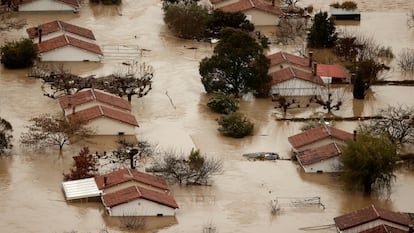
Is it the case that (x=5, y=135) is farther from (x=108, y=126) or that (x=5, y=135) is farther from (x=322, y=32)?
(x=322, y=32)

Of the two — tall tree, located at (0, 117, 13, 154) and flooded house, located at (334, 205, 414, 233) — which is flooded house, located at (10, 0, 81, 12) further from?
flooded house, located at (334, 205, 414, 233)

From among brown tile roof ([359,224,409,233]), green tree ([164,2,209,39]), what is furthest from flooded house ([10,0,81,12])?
brown tile roof ([359,224,409,233])

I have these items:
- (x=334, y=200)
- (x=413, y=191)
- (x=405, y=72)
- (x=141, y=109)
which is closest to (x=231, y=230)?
(x=334, y=200)

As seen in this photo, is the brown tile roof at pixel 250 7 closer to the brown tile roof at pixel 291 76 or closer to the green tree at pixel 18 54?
the brown tile roof at pixel 291 76

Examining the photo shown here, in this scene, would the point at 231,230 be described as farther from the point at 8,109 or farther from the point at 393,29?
the point at 393,29

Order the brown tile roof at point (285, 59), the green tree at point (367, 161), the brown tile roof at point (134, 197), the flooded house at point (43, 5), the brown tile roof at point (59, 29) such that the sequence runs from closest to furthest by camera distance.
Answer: the brown tile roof at point (134, 197)
the green tree at point (367, 161)
the brown tile roof at point (285, 59)
the brown tile roof at point (59, 29)
the flooded house at point (43, 5)

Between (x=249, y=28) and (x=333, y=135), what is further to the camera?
(x=249, y=28)

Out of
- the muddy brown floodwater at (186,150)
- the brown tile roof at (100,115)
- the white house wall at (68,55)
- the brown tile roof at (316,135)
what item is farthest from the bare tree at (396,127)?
the white house wall at (68,55)
